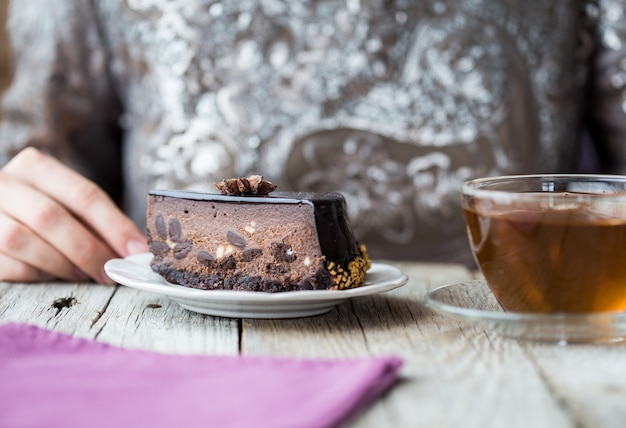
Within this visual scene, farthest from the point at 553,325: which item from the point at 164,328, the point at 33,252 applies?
the point at 33,252

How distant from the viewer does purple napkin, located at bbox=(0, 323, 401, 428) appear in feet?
1.57

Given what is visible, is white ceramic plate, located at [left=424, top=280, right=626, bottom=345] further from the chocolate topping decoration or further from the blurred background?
the blurred background

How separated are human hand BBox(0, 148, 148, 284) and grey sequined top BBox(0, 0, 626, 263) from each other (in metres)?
0.44

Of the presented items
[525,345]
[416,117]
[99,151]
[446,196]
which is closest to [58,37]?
[99,151]

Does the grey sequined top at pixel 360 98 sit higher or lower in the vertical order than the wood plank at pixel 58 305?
higher

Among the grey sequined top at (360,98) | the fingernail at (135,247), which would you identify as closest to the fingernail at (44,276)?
the fingernail at (135,247)

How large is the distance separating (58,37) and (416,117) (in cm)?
79

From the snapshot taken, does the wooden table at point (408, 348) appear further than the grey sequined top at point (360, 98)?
No

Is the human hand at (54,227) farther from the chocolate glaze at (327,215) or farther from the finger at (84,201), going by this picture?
the chocolate glaze at (327,215)

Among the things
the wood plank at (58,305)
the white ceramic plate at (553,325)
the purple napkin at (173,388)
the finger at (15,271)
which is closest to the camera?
the purple napkin at (173,388)

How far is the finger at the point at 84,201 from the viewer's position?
1.05 meters

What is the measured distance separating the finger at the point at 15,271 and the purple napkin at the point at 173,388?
1.13ft

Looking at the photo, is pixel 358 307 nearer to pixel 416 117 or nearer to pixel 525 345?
pixel 525 345

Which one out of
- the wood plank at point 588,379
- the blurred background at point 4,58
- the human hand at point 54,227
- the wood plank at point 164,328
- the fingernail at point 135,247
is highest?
the blurred background at point 4,58
